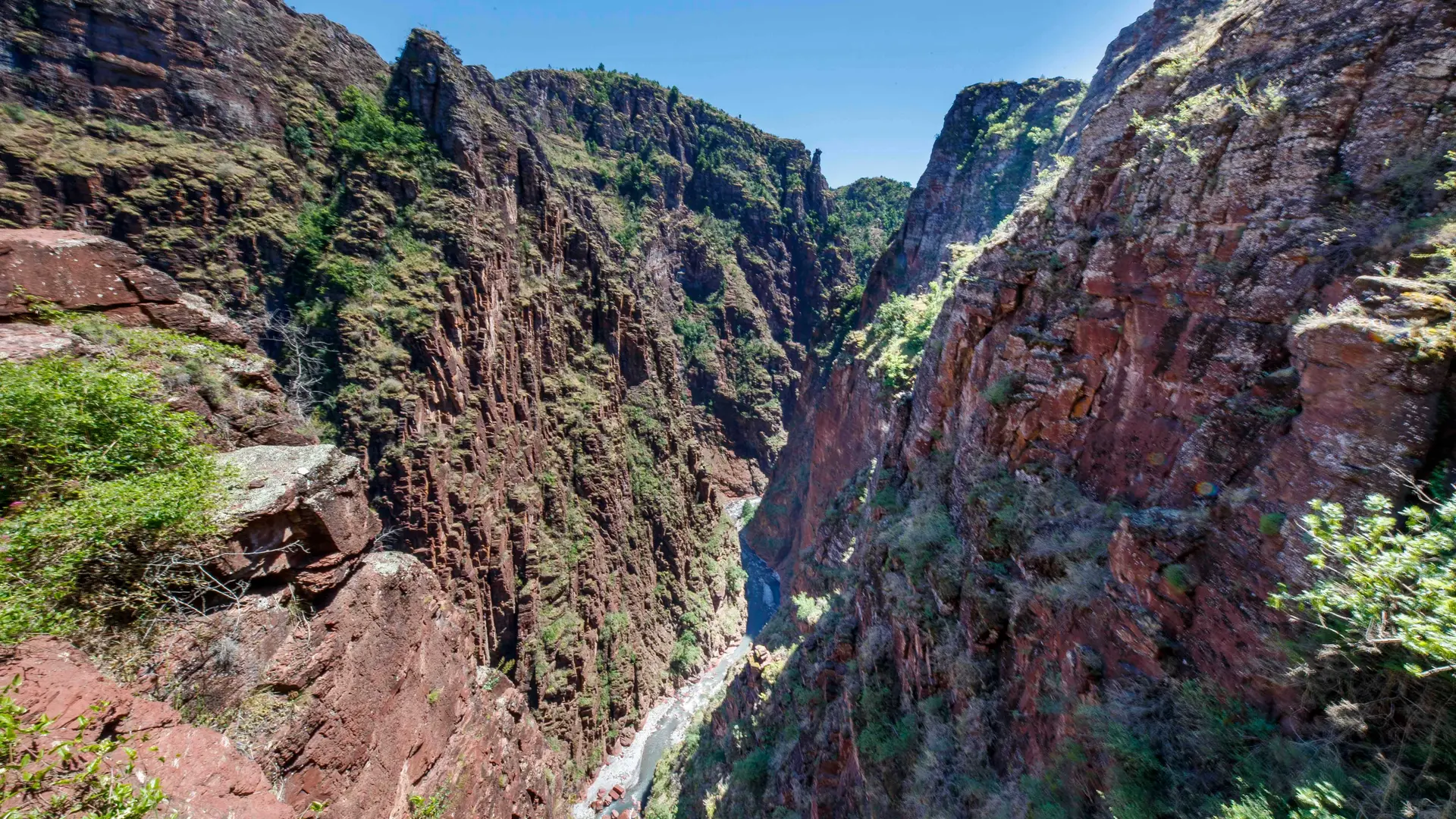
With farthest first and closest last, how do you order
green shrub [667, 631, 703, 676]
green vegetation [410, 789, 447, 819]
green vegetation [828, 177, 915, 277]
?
green vegetation [828, 177, 915, 277] → green shrub [667, 631, 703, 676] → green vegetation [410, 789, 447, 819]

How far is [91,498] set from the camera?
403 centimetres

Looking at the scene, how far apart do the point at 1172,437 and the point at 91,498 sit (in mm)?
9974

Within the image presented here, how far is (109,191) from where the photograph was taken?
17688 millimetres

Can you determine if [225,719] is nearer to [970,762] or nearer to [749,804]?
[970,762]

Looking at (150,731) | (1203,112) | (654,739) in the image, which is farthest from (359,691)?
(654,739)

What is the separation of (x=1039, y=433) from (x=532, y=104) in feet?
208

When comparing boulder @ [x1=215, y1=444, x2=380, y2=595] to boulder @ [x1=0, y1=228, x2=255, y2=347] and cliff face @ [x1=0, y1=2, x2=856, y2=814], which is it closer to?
cliff face @ [x1=0, y1=2, x2=856, y2=814]

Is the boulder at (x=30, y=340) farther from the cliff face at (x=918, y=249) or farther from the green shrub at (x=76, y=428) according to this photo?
the cliff face at (x=918, y=249)

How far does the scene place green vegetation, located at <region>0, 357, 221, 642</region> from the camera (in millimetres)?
3658

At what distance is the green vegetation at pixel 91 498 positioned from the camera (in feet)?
12.0

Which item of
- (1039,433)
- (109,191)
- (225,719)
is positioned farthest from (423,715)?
(109,191)

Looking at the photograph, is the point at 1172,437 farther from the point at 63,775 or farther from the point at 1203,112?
the point at 63,775

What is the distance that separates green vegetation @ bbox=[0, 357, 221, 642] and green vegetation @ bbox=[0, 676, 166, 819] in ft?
2.88

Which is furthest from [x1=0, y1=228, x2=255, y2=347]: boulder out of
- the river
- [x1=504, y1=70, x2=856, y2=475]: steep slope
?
[x1=504, y1=70, x2=856, y2=475]: steep slope
